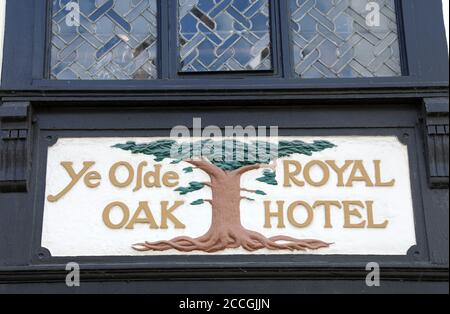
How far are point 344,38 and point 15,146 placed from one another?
2.54m

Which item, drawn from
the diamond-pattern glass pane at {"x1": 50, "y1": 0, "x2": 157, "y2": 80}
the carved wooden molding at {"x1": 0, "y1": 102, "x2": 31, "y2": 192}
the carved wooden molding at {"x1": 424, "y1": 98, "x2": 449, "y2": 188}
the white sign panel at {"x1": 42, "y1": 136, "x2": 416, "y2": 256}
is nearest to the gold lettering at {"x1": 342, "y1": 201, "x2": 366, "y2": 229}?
the white sign panel at {"x1": 42, "y1": 136, "x2": 416, "y2": 256}

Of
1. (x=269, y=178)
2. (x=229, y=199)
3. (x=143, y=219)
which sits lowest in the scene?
(x=143, y=219)

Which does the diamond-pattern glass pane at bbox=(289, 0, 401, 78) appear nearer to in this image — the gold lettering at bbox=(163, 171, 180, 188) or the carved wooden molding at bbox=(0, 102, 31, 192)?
the gold lettering at bbox=(163, 171, 180, 188)

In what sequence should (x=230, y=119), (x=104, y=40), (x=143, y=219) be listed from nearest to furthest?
(x=143, y=219), (x=230, y=119), (x=104, y=40)

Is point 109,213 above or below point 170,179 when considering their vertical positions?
below

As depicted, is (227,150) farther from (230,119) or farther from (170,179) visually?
(170,179)

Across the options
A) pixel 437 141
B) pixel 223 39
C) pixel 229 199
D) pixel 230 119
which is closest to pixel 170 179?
pixel 229 199

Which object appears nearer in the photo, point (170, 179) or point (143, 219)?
point (143, 219)

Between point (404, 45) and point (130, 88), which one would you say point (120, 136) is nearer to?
point (130, 88)

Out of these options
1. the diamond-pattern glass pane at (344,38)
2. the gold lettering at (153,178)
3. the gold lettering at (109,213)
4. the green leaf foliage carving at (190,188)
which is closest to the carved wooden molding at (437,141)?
the diamond-pattern glass pane at (344,38)

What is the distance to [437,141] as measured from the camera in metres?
7.80

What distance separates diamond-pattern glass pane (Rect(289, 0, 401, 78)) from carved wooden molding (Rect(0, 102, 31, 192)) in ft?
6.58

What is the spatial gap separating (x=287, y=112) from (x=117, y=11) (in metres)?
1.56

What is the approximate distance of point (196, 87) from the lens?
798cm
